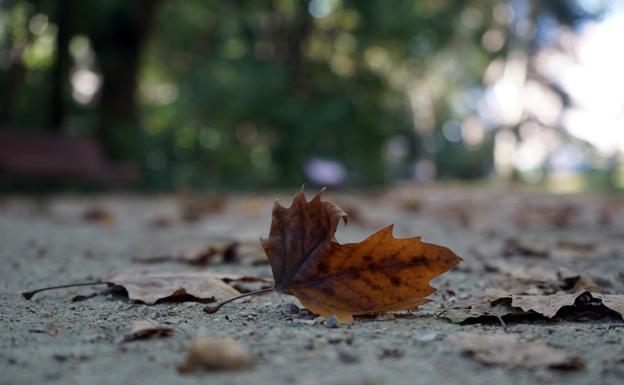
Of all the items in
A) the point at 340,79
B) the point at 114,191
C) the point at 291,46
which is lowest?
the point at 114,191

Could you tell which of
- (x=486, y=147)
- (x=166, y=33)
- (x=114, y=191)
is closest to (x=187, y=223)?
(x=114, y=191)

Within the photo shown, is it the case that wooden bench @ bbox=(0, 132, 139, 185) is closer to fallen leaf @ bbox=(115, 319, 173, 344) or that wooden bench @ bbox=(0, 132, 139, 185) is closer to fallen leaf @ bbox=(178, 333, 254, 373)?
fallen leaf @ bbox=(115, 319, 173, 344)

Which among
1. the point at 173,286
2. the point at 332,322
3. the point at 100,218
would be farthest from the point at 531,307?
the point at 100,218

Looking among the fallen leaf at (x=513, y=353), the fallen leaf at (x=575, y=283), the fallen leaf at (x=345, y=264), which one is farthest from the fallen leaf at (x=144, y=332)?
the fallen leaf at (x=575, y=283)

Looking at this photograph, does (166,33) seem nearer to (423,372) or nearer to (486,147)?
(423,372)

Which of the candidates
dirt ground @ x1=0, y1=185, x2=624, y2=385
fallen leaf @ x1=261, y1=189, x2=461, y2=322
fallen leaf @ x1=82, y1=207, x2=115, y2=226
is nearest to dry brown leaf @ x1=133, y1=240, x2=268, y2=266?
dirt ground @ x1=0, y1=185, x2=624, y2=385

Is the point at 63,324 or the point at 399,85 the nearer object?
the point at 63,324
